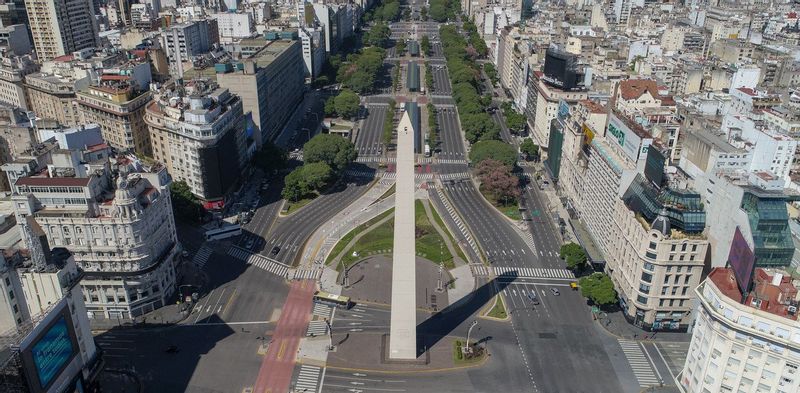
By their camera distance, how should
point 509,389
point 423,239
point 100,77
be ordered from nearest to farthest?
1. point 509,389
2. point 423,239
3. point 100,77

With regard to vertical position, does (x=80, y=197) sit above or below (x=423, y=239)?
above

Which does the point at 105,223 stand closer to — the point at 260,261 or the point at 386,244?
the point at 260,261

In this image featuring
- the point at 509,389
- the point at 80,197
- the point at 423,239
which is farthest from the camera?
the point at 423,239

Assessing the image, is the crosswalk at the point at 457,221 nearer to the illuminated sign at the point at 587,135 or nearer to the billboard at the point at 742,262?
the illuminated sign at the point at 587,135

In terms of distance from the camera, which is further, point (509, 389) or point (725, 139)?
point (725, 139)

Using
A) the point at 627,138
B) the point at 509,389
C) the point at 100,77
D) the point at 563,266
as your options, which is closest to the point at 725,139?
the point at 627,138

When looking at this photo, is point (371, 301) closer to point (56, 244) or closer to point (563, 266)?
point (563, 266)

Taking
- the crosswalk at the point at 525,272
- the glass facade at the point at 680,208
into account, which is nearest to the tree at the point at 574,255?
the crosswalk at the point at 525,272
